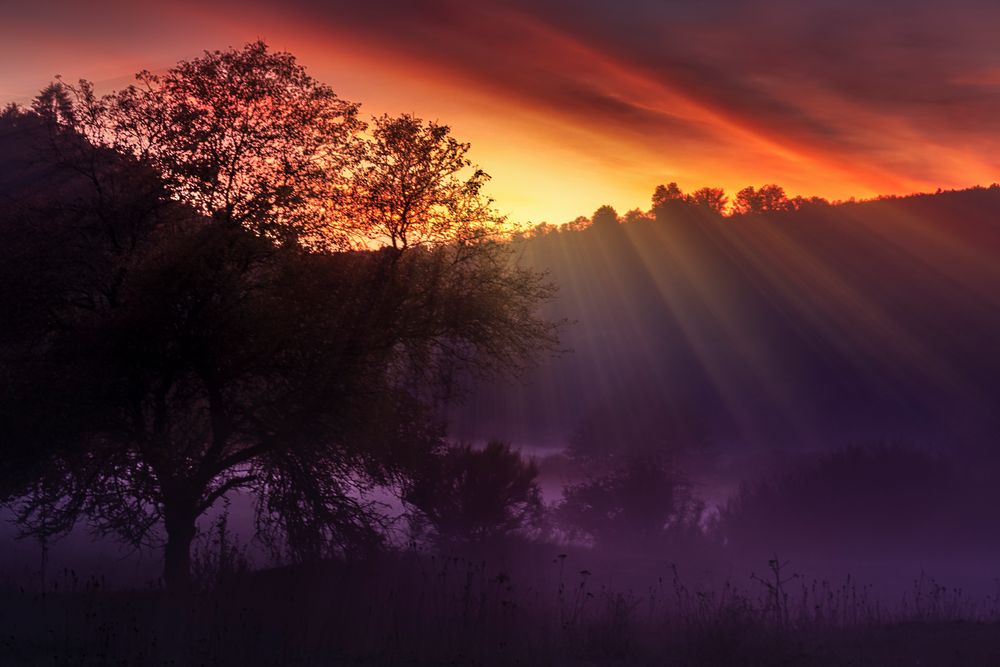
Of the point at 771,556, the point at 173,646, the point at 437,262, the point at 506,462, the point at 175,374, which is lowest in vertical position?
the point at 771,556

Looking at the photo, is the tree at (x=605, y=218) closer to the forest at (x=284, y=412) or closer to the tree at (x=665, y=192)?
the tree at (x=665, y=192)

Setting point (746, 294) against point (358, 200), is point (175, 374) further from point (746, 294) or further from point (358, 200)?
point (746, 294)

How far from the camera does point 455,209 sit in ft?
45.2

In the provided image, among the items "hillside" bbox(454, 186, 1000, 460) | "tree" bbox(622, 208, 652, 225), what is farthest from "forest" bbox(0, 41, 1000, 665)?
"tree" bbox(622, 208, 652, 225)

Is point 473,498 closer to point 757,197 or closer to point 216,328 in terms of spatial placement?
point 216,328

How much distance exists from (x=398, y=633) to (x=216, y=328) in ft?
15.4

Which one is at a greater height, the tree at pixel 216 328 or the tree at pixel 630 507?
the tree at pixel 216 328

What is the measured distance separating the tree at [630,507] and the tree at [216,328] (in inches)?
542

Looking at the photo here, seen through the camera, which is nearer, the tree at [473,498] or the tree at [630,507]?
the tree at [473,498]

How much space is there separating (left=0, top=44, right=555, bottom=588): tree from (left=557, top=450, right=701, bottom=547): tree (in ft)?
45.2

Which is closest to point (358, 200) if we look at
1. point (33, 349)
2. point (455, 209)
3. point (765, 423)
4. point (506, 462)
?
point (455, 209)

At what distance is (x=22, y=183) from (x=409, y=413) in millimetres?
6902

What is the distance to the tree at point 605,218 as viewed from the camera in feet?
335

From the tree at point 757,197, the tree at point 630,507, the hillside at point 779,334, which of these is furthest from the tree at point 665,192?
the tree at point 630,507
